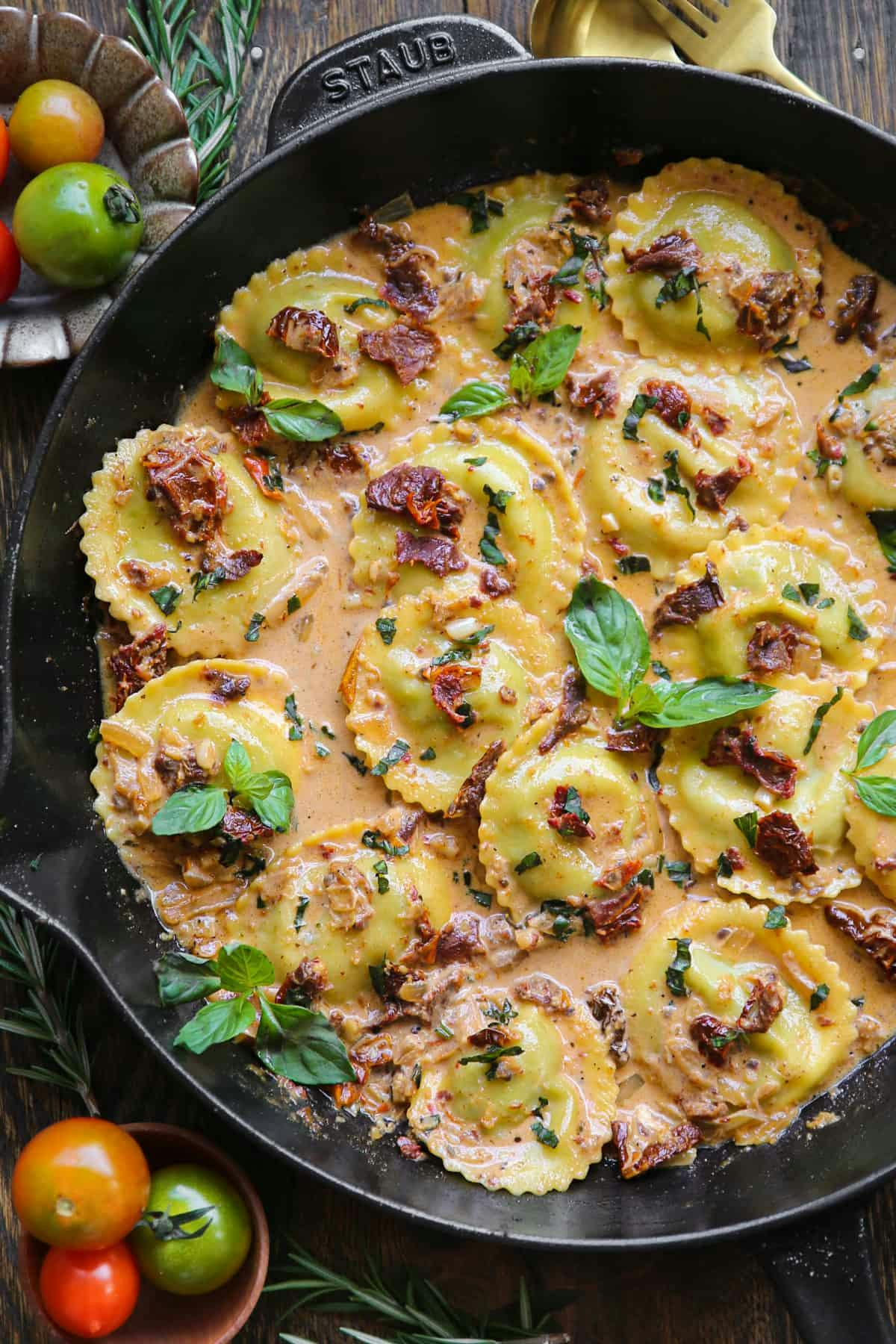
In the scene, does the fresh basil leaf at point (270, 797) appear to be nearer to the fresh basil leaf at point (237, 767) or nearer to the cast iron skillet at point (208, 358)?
the fresh basil leaf at point (237, 767)

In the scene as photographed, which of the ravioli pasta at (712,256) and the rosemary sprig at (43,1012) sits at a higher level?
the ravioli pasta at (712,256)

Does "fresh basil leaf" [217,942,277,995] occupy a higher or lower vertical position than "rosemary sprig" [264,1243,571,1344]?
higher

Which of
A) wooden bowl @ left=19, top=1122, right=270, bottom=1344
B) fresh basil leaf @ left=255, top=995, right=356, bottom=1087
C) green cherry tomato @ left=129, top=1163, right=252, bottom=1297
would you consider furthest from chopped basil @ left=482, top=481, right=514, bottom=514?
green cherry tomato @ left=129, top=1163, right=252, bottom=1297

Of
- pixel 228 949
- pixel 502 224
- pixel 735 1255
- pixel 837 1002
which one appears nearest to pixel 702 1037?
pixel 837 1002

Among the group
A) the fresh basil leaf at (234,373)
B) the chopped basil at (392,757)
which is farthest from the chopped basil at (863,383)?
the fresh basil leaf at (234,373)

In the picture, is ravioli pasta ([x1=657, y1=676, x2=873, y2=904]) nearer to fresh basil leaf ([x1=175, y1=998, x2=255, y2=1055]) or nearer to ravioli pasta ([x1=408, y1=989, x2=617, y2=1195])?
ravioli pasta ([x1=408, y1=989, x2=617, y2=1195])

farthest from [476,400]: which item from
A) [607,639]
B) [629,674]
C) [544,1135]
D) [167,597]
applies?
[544,1135]
